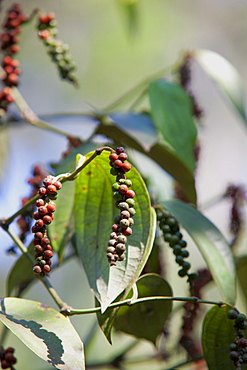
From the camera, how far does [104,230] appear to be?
0.62 meters

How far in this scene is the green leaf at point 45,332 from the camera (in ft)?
1.59

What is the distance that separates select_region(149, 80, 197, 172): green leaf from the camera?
A: 29.3 inches

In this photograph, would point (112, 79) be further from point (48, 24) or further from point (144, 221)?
point (144, 221)

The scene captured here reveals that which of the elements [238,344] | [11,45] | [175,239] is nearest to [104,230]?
[175,239]

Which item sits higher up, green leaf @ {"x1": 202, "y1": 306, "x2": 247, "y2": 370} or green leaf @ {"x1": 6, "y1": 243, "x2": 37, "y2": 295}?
green leaf @ {"x1": 6, "y1": 243, "x2": 37, "y2": 295}

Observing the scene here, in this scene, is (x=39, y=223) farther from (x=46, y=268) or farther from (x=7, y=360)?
(x=7, y=360)

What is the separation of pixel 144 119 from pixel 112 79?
7.19 ft

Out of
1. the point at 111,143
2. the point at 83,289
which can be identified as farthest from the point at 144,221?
the point at 83,289

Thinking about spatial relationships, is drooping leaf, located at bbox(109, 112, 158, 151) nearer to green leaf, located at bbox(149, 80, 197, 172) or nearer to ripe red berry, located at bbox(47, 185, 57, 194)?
green leaf, located at bbox(149, 80, 197, 172)

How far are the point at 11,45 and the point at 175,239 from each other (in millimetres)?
400

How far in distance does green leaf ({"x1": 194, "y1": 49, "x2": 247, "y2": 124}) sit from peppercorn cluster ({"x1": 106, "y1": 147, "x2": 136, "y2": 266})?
352 mm

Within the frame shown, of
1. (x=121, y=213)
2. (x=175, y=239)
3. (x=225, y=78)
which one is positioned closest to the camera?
(x=121, y=213)

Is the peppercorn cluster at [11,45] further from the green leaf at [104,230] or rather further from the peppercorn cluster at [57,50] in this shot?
the green leaf at [104,230]

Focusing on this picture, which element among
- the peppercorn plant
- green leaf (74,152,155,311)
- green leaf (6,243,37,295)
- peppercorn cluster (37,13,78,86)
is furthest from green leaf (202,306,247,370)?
peppercorn cluster (37,13,78,86)
